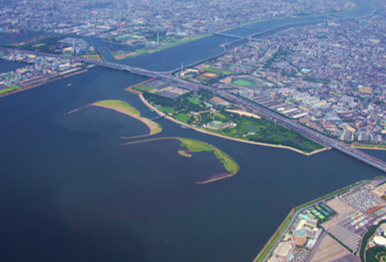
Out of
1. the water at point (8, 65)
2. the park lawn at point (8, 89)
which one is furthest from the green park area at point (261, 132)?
the water at point (8, 65)

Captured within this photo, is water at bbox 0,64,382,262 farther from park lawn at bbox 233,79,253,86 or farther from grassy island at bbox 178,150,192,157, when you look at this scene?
park lawn at bbox 233,79,253,86

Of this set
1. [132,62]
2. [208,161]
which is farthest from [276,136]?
[132,62]

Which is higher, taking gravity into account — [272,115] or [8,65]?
[8,65]

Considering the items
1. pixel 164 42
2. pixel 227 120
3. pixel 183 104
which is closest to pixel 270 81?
pixel 183 104

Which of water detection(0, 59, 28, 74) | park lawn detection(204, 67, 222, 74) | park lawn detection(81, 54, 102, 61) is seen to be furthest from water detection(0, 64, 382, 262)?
park lawn detection(81, 54, 102, 61)

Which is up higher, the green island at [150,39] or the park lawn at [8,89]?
the green island at [150,39]

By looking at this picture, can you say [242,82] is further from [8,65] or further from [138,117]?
[8,65]

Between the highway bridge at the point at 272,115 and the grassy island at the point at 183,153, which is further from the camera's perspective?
the highway bridge at the point at 272,115

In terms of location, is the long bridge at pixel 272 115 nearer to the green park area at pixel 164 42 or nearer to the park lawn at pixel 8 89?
the green park area at pixel 164 42
